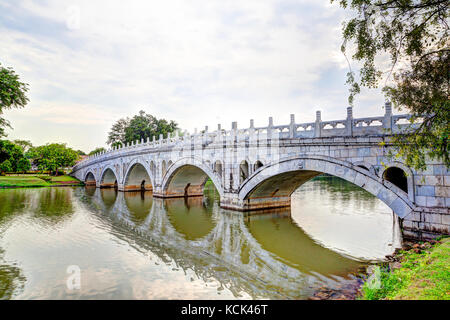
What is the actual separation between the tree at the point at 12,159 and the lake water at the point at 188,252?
3021 cm

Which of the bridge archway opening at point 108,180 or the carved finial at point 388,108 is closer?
the carved finial at point 388,108

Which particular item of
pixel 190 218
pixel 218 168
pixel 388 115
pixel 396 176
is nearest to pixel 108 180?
pixel 218 168

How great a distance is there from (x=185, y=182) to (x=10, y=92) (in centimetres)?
1643

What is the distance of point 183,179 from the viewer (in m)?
27.1

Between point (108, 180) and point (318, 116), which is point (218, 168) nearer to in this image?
point (318, 116)

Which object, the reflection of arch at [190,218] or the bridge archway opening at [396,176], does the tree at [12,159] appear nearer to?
the reflection of arch at [190,218]

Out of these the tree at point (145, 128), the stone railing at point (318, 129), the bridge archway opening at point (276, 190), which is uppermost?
the tree at point (145, 128)

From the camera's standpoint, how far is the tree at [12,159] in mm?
→ 43441

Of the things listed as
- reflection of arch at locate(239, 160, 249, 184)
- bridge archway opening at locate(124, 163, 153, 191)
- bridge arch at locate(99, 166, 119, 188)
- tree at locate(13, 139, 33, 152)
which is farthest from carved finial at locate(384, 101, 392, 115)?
tree at locate(13, 139, 33, 152)

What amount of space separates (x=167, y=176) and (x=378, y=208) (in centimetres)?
1642

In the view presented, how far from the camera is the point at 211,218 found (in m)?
17.4

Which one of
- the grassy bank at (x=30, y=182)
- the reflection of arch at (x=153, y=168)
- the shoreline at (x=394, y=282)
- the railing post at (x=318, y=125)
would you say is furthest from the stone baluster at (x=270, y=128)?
the grassy bank at (x=30, y=182)

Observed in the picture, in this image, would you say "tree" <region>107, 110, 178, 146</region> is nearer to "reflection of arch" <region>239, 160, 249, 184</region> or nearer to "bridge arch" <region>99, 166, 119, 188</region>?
"bridge arch" <region>99, 166, 119, 188</region>
